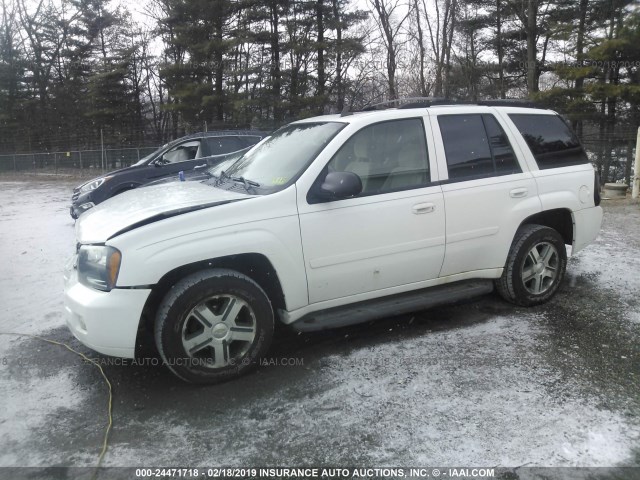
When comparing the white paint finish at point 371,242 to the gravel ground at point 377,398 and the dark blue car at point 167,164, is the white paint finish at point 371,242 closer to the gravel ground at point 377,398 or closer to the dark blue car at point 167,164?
the gravel ground at point 377,398

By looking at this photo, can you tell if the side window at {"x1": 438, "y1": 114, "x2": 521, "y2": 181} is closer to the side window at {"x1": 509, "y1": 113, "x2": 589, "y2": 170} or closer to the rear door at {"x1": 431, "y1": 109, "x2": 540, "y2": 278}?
the rear door at {"x1": 431, "y1": 109, "x2": 540, "y2": 278}

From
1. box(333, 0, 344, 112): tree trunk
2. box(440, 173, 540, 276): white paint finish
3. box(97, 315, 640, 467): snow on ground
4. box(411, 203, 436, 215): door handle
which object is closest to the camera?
box(97, 315, 640, 467): snow on ground

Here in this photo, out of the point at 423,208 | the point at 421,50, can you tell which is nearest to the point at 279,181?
the point at 423,208

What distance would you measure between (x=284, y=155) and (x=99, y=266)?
5.46 feet

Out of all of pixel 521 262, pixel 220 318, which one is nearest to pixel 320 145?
pixel 220 318

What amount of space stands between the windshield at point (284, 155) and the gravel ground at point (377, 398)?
135 cm

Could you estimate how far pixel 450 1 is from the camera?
26609 millimetres

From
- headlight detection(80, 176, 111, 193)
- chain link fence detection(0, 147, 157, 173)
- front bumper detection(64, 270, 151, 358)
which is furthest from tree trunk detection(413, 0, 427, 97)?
front bumper detection(64, 270, 151, 358)

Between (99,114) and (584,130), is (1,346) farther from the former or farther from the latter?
(99,114)

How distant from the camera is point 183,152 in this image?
10461 mm

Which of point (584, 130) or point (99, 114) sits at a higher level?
point (99, 114)

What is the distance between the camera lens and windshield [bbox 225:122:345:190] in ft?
12.3

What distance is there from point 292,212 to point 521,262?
2.24 metres

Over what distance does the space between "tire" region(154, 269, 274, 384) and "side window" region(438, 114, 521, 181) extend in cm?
194
